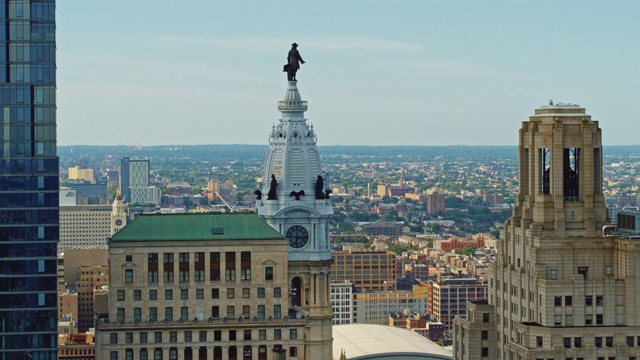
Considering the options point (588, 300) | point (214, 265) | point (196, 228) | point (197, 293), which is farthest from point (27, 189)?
point (588, 300)

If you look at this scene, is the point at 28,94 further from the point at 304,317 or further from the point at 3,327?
the point at 304,317

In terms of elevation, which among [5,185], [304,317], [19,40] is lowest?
[304,317]

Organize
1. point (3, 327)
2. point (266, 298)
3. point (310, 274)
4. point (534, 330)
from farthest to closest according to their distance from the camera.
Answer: point (310, 274) → point (266, 298) → point (3, 327) → point (534, 330)

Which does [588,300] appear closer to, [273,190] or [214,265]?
[214,265]

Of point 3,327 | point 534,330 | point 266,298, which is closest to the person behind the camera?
point 534,330

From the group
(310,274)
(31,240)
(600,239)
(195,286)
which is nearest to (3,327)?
(31,240)

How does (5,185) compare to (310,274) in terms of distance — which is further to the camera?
(310,274)
